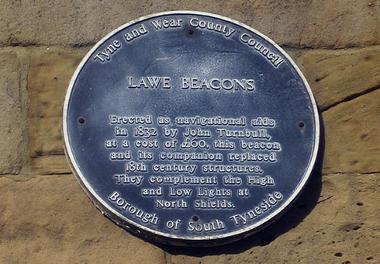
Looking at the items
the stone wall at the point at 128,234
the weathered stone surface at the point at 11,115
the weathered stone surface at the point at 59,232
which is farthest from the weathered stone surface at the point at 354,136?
the weathered stone surface at the point at 11,115

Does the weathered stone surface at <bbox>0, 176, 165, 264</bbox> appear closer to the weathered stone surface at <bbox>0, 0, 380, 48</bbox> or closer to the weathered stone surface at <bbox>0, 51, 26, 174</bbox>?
the weathered stone surface at <bbox>0, 51, 26, 174</bbox>

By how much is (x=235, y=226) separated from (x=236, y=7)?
0.87 metres

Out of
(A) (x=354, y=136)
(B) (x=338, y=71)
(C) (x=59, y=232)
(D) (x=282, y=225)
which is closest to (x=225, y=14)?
(B) (x=338, y=71)

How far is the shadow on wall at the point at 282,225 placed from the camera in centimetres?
390

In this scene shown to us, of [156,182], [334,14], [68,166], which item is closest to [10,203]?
[68,166]

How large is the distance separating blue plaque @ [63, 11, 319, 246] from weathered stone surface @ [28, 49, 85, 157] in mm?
70

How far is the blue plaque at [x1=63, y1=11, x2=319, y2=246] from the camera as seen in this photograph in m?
3.90

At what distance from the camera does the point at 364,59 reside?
14.0 feet

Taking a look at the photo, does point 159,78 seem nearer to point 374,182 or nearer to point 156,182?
point 156,182

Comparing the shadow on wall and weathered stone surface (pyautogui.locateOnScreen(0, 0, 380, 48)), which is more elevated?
weathered stone surface (pyautogui.locateOnScreen(0, 0, 380, 48))

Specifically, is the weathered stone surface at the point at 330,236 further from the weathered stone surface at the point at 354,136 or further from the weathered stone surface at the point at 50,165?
the weathered stone surface at the point at 50,165

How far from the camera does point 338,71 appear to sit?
422cm

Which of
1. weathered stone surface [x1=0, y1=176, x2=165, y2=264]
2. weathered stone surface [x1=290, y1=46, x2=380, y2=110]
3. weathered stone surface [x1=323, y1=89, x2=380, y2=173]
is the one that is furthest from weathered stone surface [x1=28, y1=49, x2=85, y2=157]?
weathered stone surface [x1=323, y1=89, x2=380, y2=173]

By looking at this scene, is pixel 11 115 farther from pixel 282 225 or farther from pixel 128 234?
pixel 282 225
